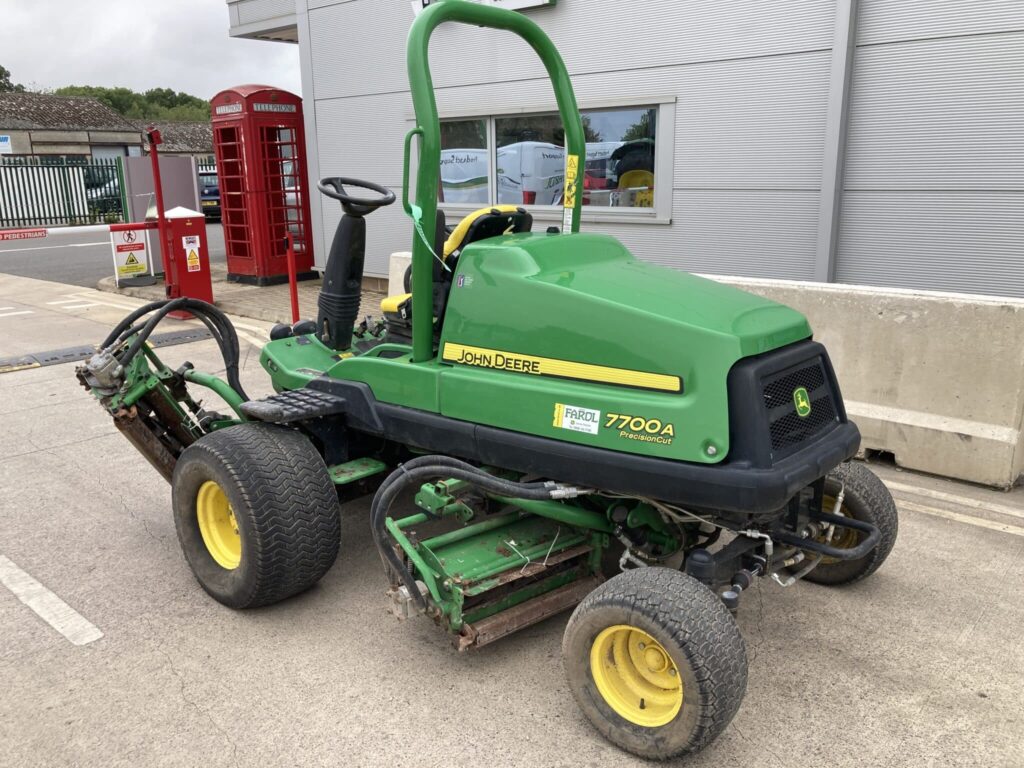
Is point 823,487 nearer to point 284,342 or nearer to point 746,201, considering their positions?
point 284,342

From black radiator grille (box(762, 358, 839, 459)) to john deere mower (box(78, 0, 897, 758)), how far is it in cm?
1

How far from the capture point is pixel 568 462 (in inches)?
120

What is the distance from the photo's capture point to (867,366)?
207 inches

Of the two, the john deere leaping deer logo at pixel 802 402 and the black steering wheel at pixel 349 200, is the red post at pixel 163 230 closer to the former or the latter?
the black steering wheel at pixel 349 200

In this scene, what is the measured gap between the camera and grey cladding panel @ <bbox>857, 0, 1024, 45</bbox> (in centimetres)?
619

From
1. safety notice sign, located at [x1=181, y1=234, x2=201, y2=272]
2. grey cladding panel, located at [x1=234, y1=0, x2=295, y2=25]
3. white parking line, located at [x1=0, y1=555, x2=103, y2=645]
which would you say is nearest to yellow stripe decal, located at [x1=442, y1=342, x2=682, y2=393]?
white parking line, located at [x1=0, y1=555, x2=103, y2=645]

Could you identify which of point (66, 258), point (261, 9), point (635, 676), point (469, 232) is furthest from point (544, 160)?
point (66, 258)

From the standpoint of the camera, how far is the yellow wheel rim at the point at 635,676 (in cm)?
280

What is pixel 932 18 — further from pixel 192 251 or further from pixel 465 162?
pixel 192 251

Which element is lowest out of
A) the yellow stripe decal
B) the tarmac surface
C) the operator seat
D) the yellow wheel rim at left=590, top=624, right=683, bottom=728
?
the tarmac surface

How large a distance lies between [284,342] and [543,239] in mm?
1971

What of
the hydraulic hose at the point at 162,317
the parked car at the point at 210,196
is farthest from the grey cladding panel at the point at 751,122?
the parked car at the point at 210,196

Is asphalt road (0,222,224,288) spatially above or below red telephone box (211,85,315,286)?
below

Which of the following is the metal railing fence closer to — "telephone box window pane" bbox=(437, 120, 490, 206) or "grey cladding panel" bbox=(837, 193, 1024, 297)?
"telephone box window pane" bbox=(437, 120, 490, 206)
